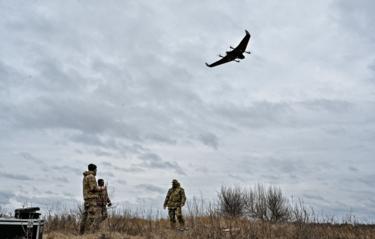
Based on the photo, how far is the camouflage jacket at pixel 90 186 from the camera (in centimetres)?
1249

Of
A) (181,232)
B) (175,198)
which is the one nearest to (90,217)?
(181,232)

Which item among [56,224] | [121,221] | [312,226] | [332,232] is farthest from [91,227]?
[332,232]

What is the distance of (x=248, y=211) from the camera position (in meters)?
31.0

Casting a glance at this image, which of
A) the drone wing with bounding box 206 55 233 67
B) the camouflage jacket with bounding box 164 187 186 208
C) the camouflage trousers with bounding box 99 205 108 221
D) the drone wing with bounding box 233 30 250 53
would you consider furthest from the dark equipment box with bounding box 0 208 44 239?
the camouflage jacket with bounding box 164 187 186 208

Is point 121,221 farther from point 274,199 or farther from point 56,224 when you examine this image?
point 274,199

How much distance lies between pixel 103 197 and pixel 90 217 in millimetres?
712

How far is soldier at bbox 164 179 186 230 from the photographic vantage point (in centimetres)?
1575

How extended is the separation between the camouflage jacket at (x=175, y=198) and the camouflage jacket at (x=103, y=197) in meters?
3.03

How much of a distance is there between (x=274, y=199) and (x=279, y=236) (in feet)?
55.9

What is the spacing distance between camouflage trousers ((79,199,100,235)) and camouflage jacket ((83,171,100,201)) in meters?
0.15

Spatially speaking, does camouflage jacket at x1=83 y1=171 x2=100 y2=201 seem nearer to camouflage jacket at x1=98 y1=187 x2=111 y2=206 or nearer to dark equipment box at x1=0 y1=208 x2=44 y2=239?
camouflage jacket at x1=98 y1=187 x2=111 y2=206

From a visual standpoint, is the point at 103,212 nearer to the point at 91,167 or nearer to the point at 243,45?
the point at 91,167

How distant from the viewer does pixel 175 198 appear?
51.9ft

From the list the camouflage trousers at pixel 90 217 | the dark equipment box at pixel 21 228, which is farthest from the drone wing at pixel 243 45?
the dark equipment box at pixel 21 228
